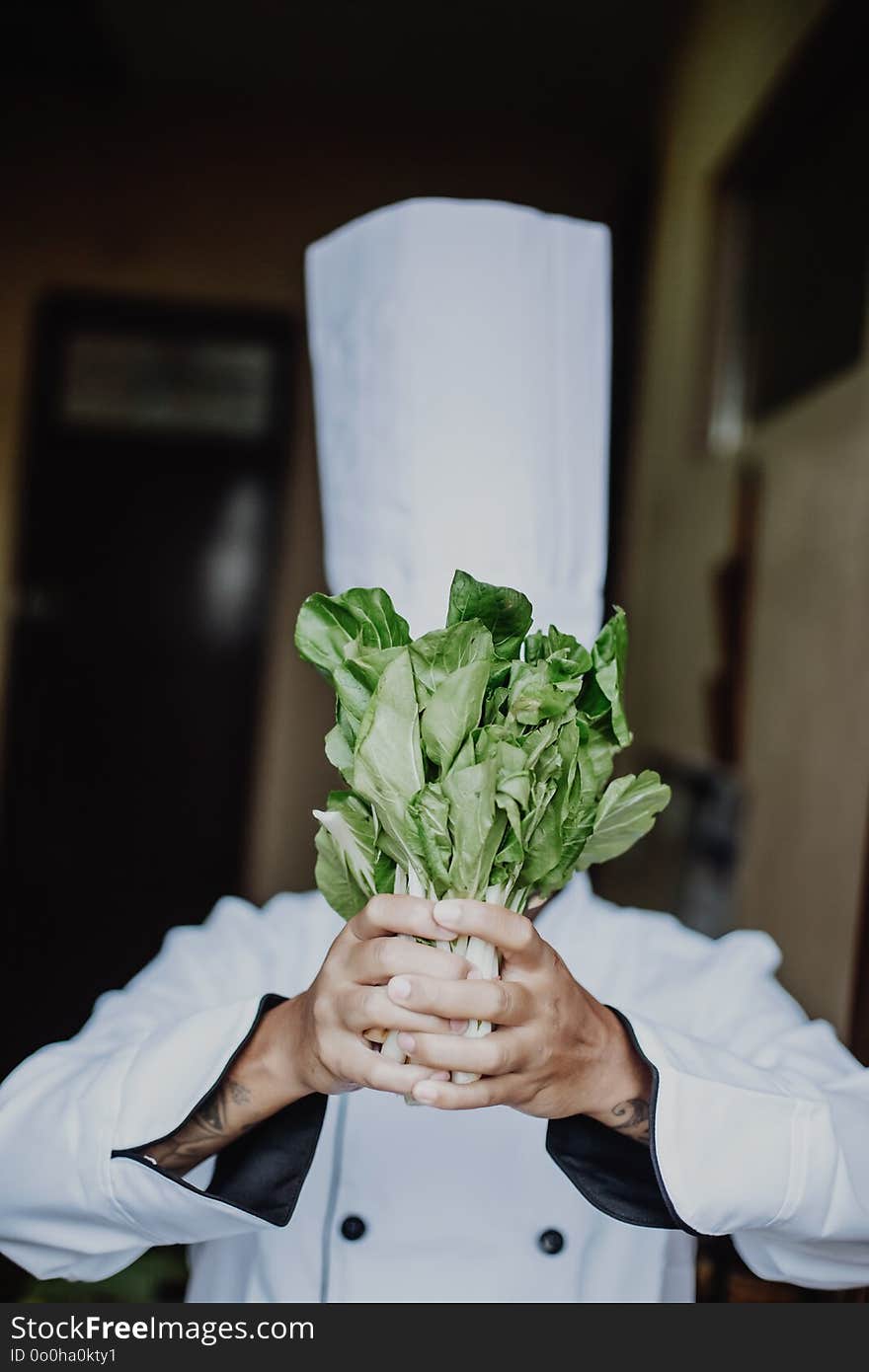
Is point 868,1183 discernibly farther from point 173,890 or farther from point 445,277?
point 173,890

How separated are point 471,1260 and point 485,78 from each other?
10.3ft

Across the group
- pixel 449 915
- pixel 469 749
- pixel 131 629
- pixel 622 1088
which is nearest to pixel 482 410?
pixel 469 749

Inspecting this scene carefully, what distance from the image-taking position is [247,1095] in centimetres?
106

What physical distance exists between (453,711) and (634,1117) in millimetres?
409

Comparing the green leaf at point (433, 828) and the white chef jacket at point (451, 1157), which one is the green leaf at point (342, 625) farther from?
the white chef jacket at point (451, 1157)

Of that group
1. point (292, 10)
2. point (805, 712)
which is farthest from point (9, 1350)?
point (292, 10)

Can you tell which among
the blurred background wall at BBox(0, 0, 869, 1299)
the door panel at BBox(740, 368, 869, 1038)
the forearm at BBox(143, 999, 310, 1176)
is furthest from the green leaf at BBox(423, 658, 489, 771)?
the blurred background wall at BBox(0, 0, 869, 1299)

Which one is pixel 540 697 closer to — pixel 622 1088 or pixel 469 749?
pixel 469 749

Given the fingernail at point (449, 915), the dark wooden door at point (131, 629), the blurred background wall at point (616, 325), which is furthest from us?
the dark wooden door at point (131, 629)

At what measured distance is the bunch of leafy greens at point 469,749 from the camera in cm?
90

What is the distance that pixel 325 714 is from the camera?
3818 mm

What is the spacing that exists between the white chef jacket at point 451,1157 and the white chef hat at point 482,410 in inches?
17.3

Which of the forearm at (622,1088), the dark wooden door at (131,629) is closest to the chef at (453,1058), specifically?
the forearm at (622,1088)

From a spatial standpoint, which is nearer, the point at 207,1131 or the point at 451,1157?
the point at 207,1131
